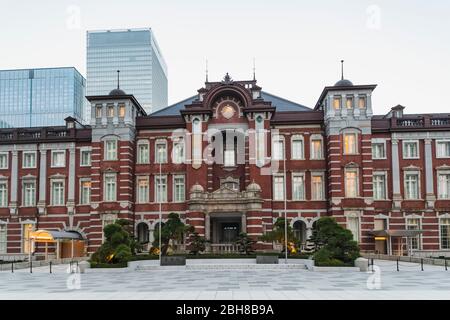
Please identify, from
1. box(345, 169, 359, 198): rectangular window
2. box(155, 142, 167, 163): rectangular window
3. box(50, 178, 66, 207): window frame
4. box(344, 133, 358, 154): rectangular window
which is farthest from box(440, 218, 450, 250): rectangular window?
box(50, 178, 66, 207): window frame

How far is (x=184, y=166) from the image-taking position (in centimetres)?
4828

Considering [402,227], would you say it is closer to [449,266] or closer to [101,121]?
[449,266]

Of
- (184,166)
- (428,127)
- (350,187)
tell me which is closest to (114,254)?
(184,166)

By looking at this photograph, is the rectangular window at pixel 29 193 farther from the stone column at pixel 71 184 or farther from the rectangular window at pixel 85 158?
the rectangular window at pixel 85 158

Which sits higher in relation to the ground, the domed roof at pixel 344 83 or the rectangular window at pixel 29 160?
the domed roof at pixel 344 83

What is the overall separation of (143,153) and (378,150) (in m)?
20.4

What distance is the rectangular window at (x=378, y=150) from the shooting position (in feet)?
156

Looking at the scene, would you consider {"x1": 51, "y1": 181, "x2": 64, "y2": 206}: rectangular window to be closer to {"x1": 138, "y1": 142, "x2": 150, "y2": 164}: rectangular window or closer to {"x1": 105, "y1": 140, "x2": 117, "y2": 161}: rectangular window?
{"x1": 105, "y1": 140, "x2": 117, "y2": 161}: rectangular window

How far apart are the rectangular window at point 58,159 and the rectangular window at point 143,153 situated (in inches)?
273

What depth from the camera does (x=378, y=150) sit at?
1874 inches

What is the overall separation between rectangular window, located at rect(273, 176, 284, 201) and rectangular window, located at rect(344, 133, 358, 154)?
604 cm

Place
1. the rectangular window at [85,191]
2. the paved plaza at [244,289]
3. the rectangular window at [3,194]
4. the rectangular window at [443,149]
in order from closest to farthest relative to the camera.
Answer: the paved plaza at [244,289]
the rectangular window at [443,149]
the rectangular window at [85,191]
the rectangular window at [3,194]

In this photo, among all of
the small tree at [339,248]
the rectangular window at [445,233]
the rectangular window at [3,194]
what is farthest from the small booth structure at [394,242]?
the rectangular window at [3,194]

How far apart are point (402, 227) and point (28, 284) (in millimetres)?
32020
